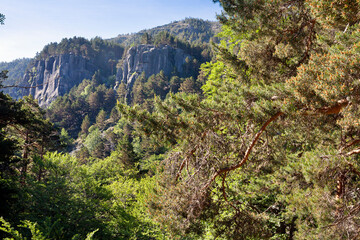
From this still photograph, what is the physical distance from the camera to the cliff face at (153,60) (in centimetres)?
9381

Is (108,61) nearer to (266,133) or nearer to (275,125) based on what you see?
(266,133)

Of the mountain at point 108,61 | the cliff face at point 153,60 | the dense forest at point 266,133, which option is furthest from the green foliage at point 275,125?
the cliff face at point 153,60

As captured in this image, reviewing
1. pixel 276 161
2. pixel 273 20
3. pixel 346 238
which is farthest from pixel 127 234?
pixel 273 20

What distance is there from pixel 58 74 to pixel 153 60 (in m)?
54.6

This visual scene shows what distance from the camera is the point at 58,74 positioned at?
356 feet

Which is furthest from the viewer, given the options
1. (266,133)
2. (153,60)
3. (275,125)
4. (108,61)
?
(108,61)

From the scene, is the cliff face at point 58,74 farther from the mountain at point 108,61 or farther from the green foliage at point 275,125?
the green foliage at point 275,125

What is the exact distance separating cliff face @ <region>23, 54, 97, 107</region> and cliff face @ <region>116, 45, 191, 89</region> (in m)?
35.6

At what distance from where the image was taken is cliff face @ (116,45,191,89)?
93812mm

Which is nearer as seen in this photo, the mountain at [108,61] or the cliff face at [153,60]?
the cliff face at [153,60]

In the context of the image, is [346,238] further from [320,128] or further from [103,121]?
[103,121]

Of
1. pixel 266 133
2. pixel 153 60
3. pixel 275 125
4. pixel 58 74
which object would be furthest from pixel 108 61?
pixel 275 125

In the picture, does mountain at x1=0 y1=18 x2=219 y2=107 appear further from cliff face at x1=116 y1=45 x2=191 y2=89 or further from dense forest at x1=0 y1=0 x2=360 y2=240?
dense forest at x1=0 y1=0 x2=360 y2=240

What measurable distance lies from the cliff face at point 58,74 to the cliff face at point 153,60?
3560 cm
